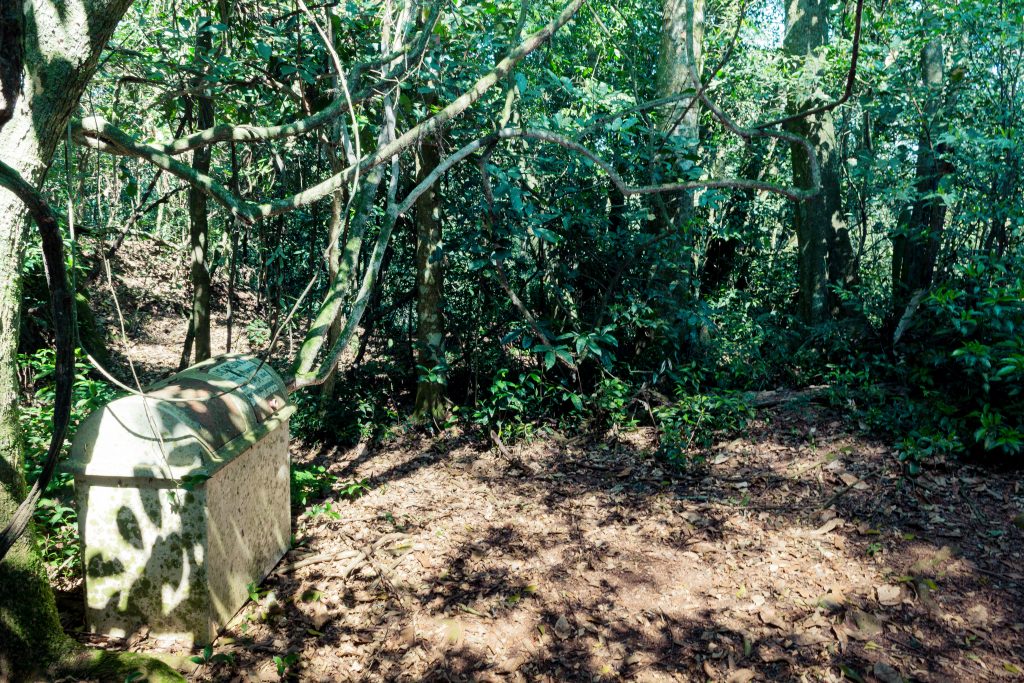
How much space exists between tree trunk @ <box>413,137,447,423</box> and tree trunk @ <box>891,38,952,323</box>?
4655 mm

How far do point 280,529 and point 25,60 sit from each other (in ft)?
10.1

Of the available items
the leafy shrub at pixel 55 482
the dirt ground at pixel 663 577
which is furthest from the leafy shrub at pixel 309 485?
the leafy shrub at pixel 55 482

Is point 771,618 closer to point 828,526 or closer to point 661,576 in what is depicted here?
point 661,576

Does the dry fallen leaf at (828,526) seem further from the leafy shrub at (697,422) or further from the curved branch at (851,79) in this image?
the curved branch at (851,79)

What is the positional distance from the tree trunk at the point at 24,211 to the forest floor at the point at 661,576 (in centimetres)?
63

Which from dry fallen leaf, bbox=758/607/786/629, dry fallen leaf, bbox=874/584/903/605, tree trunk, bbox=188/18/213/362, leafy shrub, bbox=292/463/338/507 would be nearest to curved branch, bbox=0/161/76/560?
leafy shrub, bbox=292/463/338/507

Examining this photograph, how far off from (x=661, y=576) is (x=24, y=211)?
4.00 metres

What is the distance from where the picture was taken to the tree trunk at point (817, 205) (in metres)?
9.50

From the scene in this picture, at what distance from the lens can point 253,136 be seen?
4.18m

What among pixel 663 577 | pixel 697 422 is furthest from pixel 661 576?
pixel 697 422

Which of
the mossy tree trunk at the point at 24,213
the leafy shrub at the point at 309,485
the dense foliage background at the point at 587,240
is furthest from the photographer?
the dense foliage background at the point at 587,240

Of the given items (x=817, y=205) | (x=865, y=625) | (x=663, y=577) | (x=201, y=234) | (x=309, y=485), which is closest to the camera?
(x=865, y=625)

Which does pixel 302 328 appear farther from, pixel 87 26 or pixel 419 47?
pixel 87 26

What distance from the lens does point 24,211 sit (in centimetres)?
308
